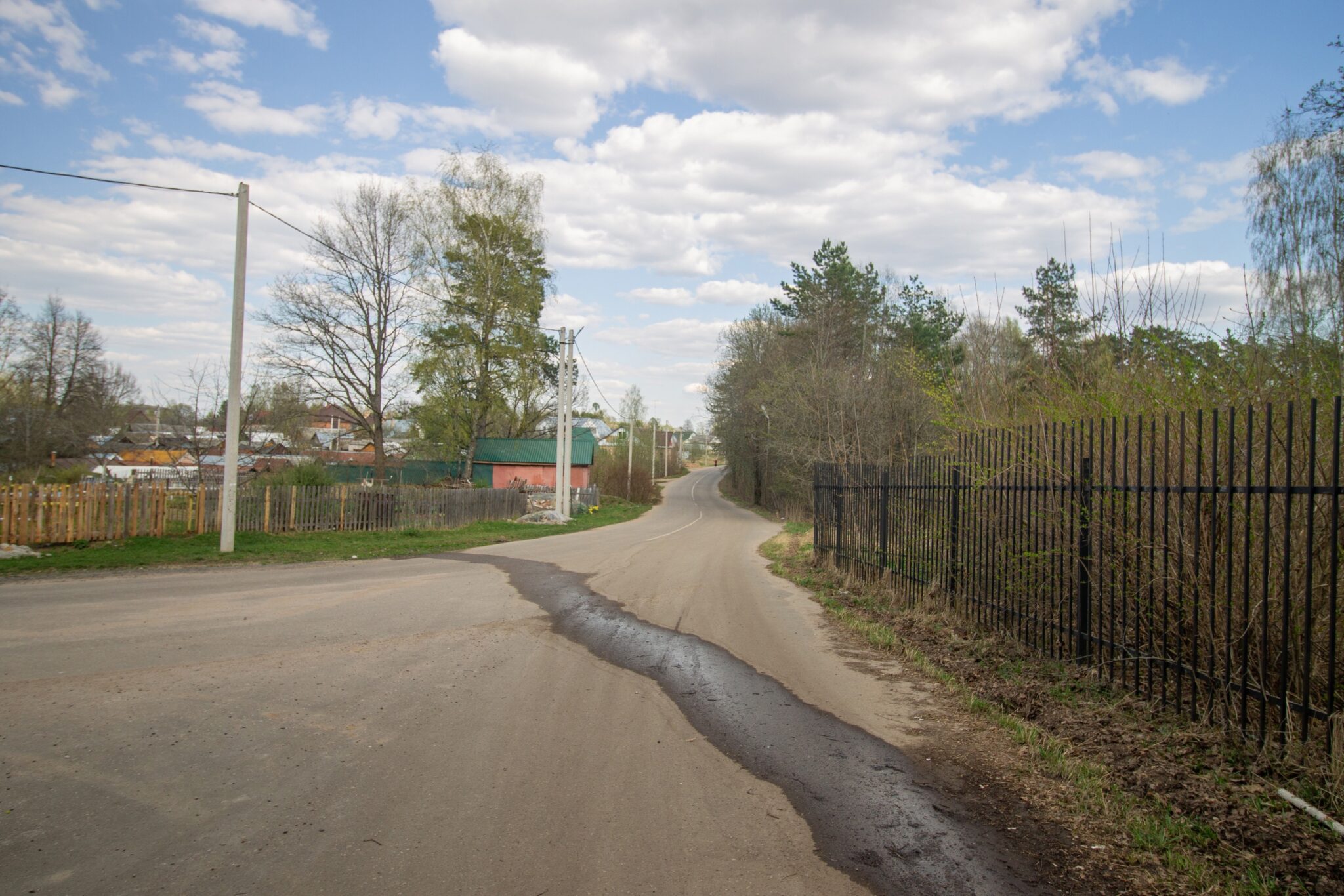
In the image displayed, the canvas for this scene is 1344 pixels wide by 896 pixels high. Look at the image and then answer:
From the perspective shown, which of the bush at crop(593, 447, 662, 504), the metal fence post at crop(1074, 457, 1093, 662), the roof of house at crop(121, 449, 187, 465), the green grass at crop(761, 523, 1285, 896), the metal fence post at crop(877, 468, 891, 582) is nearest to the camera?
the green grass at crop(761, 523, 1285, 896)

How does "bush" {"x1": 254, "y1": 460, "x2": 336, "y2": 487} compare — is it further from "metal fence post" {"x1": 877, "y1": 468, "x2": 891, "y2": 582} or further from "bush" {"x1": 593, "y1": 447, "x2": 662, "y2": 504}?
"bush" {"x1": 593, "y1": 447, "x2": 662, "y2": 504}

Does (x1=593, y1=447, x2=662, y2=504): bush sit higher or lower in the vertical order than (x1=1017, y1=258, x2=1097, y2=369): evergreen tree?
lower

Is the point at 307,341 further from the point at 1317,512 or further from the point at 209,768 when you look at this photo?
the point at 1317,512

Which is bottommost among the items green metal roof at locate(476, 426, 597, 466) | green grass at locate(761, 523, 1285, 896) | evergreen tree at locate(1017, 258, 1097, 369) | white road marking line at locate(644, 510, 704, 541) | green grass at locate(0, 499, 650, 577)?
white road marking line at locate(644, 510, 704, 541)

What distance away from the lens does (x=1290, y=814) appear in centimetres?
374

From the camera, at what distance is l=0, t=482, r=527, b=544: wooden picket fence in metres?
14.9

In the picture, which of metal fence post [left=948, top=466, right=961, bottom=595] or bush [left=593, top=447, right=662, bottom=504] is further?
bush [left=593, top=447, right=662, bottom=504]

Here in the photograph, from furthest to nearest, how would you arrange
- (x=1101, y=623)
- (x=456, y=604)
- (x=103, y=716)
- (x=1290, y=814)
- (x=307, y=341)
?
(x=307, y=341) → (x=456, y=604) → (x=1101, y=623) → (x=103, y=716) → (x=1290, y=814)

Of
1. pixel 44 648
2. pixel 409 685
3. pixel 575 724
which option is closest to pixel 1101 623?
pixel 575 724

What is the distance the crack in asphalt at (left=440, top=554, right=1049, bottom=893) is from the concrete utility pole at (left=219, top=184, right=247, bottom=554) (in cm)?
1063

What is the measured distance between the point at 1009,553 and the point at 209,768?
6885 mm

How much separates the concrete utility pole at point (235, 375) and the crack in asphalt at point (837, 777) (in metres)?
10.6

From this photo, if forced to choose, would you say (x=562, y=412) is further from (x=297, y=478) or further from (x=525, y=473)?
(x=525, y=473)

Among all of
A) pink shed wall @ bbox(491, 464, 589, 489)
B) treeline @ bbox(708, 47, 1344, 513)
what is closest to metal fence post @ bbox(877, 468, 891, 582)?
treeline @ bbox(708, 47, 1344, 513)
